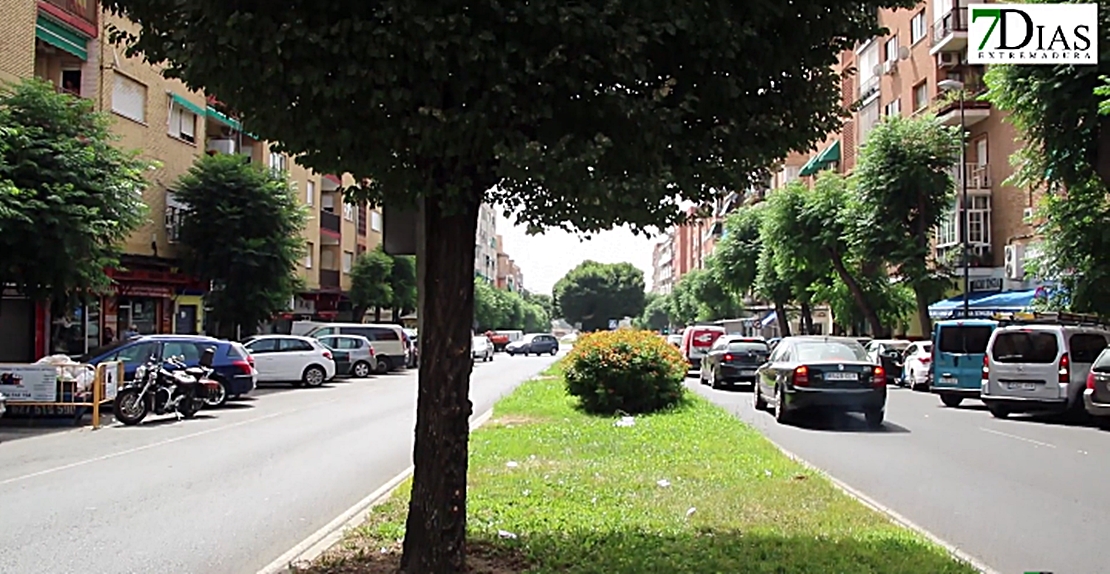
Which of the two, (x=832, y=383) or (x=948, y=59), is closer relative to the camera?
(x=832, y=383)

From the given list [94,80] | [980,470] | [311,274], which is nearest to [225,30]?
[980,470]

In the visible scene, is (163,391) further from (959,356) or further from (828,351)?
(959,356)

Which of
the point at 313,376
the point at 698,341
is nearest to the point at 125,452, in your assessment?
the point at 313,376

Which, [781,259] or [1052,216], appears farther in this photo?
[781,259]

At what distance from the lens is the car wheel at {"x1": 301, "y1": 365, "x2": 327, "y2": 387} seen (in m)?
31.8

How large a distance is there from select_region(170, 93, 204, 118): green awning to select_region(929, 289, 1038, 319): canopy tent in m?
25.5

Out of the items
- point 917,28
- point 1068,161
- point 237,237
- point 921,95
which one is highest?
point 917,28

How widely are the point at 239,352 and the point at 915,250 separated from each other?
70.9ft

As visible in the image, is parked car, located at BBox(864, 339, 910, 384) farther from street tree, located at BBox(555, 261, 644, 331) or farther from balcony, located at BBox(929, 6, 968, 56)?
street tree, located at BBox(555, 261, 644, 331)

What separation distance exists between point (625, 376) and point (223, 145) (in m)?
26.0

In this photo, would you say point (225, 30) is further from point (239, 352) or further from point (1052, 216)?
point (1052, 216)

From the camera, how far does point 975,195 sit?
3981 cm

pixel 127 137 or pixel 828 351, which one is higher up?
pixel 127 137

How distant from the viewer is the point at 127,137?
2973cm
